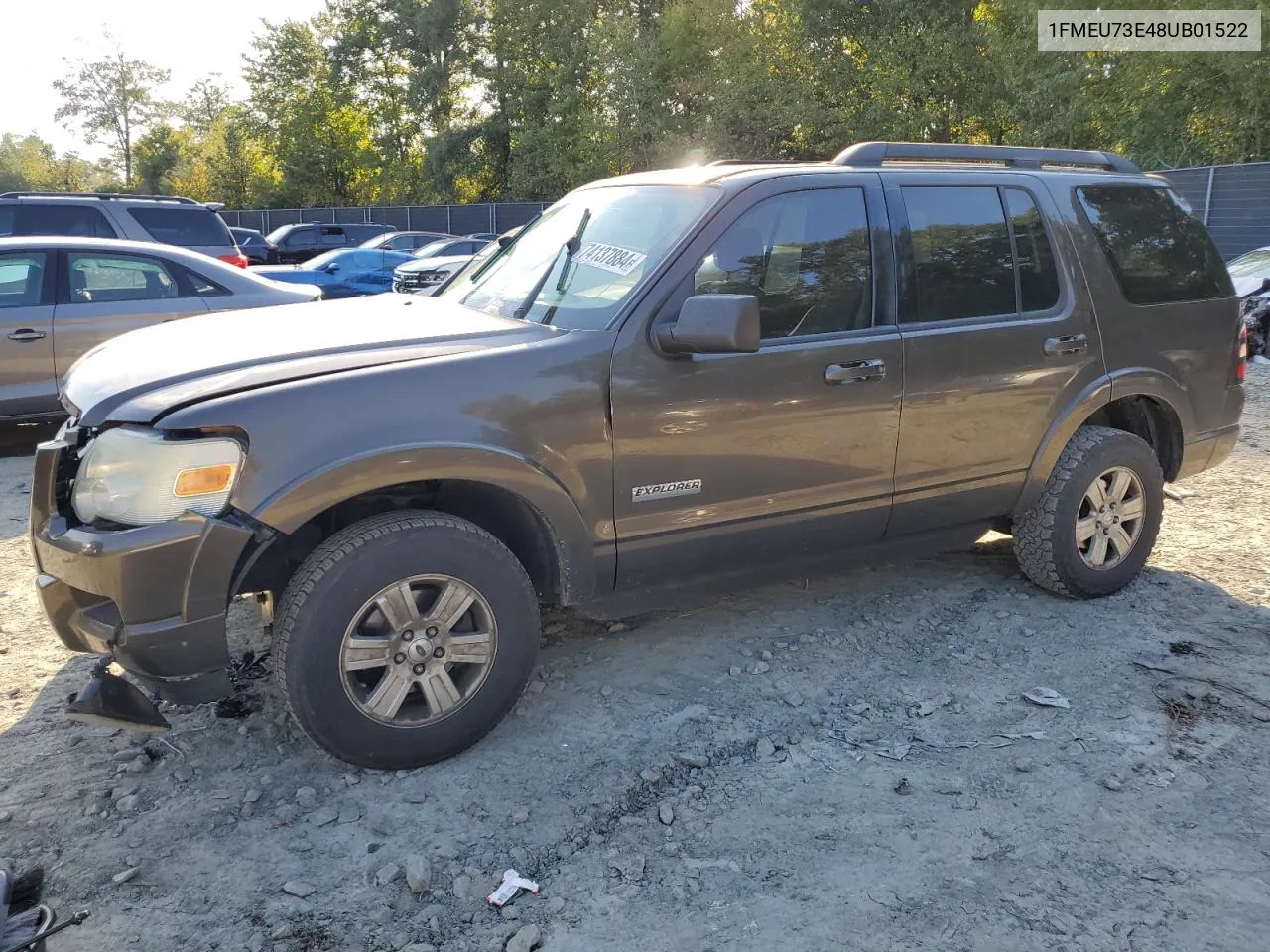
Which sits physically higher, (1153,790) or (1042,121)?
(1042,121)

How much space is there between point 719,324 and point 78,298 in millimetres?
5955

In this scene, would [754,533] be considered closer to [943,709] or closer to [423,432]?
[943,709]

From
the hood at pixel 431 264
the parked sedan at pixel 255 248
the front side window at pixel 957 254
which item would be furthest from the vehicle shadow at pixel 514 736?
the parked sedan at pixel 255 248

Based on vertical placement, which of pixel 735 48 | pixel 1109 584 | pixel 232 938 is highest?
pixel 735 48

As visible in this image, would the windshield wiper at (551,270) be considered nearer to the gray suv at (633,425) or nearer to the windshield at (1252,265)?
the gray suv at (633,425)

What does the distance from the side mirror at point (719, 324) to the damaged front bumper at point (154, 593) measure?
4.95 feet

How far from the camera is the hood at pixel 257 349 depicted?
2.94m

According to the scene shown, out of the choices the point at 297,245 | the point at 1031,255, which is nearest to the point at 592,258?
the point at 1031,255

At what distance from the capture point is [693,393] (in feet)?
11.4

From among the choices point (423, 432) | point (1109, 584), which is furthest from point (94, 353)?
point (1109, 584)

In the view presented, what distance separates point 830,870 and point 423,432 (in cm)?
173

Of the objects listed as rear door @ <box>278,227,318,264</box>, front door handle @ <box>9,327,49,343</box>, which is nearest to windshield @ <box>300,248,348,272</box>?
rear door @ <box>278,227,318,264</box>

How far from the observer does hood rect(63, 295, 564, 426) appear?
2.94m

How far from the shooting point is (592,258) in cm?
374
